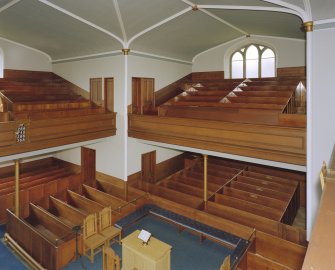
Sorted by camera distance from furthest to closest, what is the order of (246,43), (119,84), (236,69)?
(236,69), (246,43), (119,84)

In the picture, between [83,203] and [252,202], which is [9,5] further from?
[252,202]

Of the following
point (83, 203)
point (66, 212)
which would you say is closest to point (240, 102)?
point (83, 203)

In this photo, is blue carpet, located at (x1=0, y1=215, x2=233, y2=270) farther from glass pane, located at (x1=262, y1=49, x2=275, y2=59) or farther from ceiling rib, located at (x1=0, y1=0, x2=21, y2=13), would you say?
glass pane, located at (x1=262, y1=49, x2=275, y2=59)

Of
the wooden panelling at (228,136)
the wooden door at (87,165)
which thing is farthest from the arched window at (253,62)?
the wooden door at (87,165)

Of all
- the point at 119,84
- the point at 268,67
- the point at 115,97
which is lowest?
the point at 115,97

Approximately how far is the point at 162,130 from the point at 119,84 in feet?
5.61

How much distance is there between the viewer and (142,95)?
7.29m

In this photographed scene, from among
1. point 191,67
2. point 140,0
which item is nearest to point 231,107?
point 140,0

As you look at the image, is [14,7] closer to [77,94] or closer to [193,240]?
[77,94]

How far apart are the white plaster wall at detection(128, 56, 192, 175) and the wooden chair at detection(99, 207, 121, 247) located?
6.13ft

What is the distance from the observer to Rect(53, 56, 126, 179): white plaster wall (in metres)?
6.93

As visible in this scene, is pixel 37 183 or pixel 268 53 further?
pixel 268 53

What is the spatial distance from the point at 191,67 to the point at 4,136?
610 cm

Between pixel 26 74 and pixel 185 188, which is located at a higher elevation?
pixel 26 74
